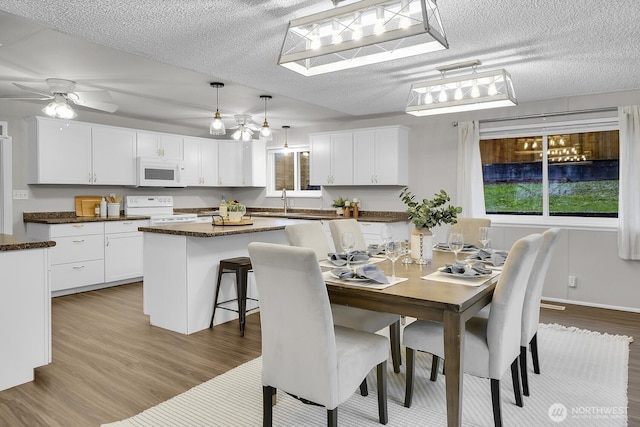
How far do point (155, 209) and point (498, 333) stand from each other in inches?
213

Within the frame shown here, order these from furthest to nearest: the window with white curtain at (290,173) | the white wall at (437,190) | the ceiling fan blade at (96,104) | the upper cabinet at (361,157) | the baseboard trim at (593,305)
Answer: the window with white curtain at (290,173) → the upper cabinet at (361,157) → the white wall at (437,190) → the baseboard trim at (593,305) → the ceiling fan blade at (96,104)

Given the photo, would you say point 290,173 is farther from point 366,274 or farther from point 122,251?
point 366,274

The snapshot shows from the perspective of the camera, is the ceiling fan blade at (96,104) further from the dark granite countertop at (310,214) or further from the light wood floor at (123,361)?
the dark granite countertop at (310,214)

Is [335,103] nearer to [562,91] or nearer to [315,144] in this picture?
[315,144]

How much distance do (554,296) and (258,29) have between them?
4219mm

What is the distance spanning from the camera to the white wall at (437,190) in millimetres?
4352

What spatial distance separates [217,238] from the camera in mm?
3764

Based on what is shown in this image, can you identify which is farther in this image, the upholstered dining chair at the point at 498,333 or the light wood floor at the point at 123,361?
the light wood floor at the point at 123,361

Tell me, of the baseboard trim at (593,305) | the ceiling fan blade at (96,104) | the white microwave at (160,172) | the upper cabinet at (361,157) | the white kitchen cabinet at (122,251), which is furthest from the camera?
the white microwave at (160,172)

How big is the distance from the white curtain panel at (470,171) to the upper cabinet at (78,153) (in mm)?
4442

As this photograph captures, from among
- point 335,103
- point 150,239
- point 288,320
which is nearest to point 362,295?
point 288,320

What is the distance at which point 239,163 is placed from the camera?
23.5ft

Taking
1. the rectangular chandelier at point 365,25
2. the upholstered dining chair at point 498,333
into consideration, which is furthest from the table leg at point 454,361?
the rectangular chandelier at point 365,25

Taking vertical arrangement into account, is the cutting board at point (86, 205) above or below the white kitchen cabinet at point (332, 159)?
below
